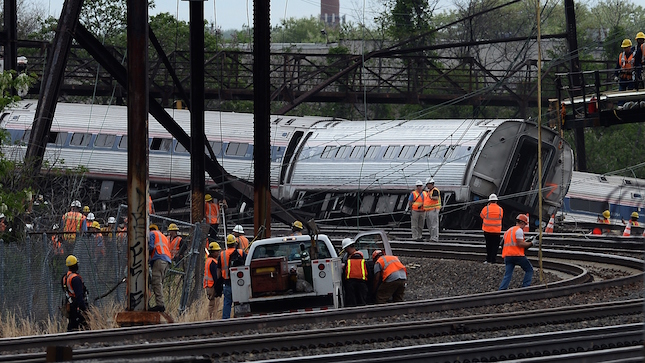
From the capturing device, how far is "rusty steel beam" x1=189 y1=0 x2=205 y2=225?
69.7 feet

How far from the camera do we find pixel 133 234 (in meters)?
15.1

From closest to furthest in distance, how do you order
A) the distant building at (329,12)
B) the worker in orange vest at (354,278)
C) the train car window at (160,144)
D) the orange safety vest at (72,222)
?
the worker in orange vest at (354,278), the orange safety vest at (72,222), the train car window at (160,144), the distant building at (329,12)

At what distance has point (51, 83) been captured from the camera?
18.7 meters

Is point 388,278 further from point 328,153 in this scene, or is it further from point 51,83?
point 328,153

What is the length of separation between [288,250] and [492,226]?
279 inches

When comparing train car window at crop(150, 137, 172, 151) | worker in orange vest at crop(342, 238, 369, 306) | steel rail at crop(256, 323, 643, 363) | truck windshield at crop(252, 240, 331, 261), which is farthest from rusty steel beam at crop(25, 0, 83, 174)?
train car window at crop(150, 137, 172, 151)

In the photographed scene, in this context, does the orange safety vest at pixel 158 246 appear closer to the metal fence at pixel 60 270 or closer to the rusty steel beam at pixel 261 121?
the metal fence at pixel 60 270

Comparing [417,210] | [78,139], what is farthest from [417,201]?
[78,139]

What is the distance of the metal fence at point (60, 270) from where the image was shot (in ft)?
54.8

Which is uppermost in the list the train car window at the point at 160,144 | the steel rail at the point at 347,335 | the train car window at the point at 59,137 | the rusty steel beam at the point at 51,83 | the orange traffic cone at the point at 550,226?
the rusty steel beam at the point at 51,83

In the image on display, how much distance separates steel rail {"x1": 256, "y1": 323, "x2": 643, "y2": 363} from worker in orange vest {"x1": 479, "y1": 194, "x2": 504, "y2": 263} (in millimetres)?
10889

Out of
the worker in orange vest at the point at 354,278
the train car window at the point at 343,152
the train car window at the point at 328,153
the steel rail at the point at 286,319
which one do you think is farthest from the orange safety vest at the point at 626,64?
the train car window at the point at 328,153

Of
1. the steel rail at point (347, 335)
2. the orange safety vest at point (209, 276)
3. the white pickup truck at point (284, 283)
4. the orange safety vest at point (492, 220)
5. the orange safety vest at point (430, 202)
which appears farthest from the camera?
the orange safety vest at point (430, 202)

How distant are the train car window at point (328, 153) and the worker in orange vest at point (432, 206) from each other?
865cm
